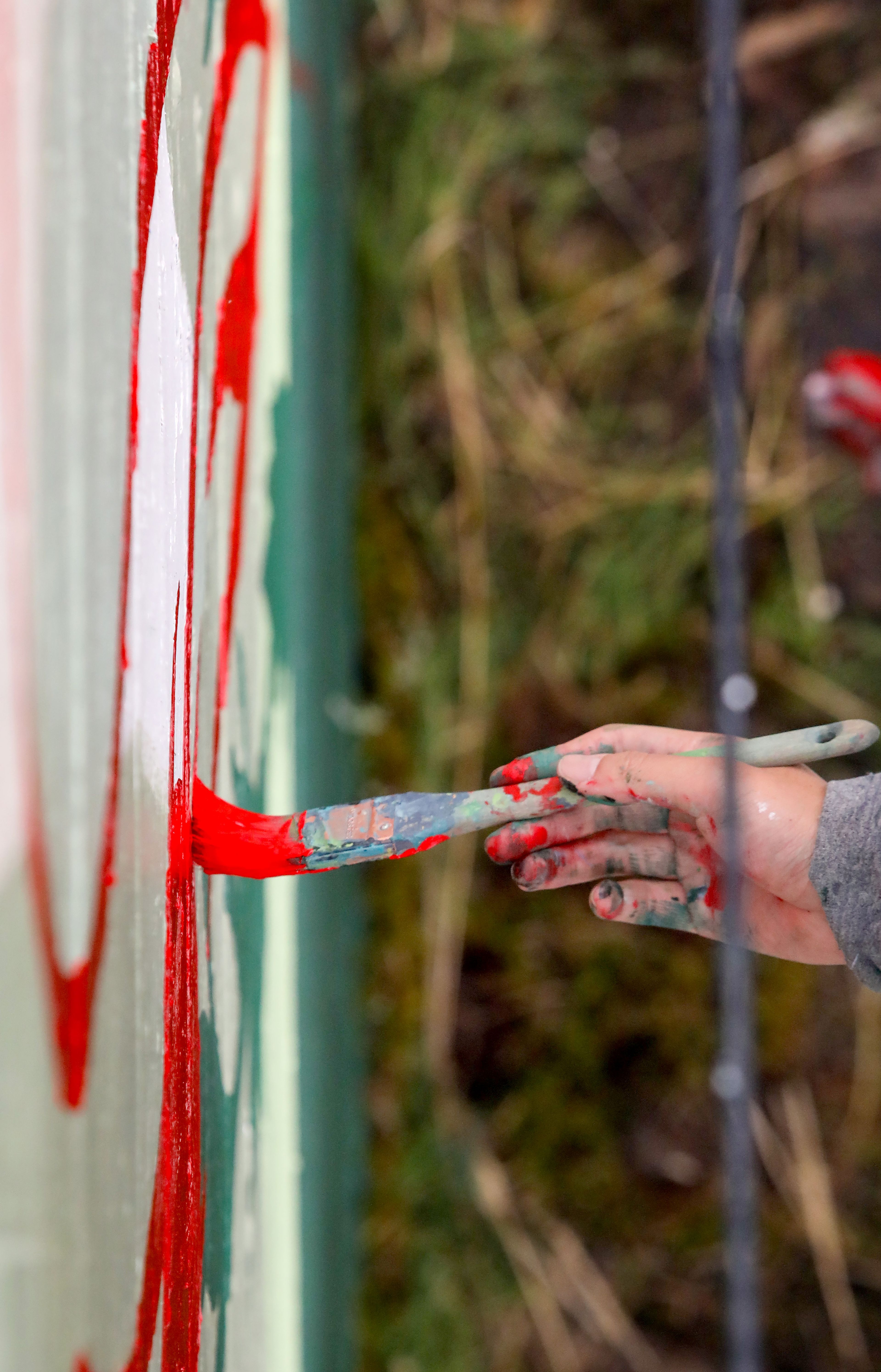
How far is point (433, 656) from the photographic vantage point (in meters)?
1.31

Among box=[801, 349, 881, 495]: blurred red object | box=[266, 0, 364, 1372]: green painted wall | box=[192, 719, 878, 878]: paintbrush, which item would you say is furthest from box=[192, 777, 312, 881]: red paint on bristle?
box=[801, 349, 881, 495]: blurred red object

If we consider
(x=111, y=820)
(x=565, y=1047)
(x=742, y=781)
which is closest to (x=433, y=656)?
(x=565, y=1047)

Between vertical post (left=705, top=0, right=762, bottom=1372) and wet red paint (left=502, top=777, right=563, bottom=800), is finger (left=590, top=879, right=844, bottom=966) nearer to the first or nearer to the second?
wet red paint (left=502, top=777, right=563, bottom=800)

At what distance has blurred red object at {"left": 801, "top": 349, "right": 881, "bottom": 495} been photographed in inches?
49.2

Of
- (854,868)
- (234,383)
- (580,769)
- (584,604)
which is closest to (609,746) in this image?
(580,769)

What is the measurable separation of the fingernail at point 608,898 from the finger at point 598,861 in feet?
0.04

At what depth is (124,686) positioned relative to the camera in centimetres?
44

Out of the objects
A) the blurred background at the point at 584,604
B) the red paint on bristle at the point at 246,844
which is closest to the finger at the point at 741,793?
the red paint on bristle at the point at 246,844

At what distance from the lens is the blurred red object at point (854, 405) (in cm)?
125

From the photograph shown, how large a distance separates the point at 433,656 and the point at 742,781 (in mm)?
753

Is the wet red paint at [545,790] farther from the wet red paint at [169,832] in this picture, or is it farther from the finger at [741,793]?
the wet red paint at [169,832]

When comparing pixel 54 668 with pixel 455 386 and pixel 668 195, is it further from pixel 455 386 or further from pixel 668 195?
pixel 668 195

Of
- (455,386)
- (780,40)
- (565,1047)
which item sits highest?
(780,40)

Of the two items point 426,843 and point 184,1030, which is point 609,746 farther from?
point 184,1030
